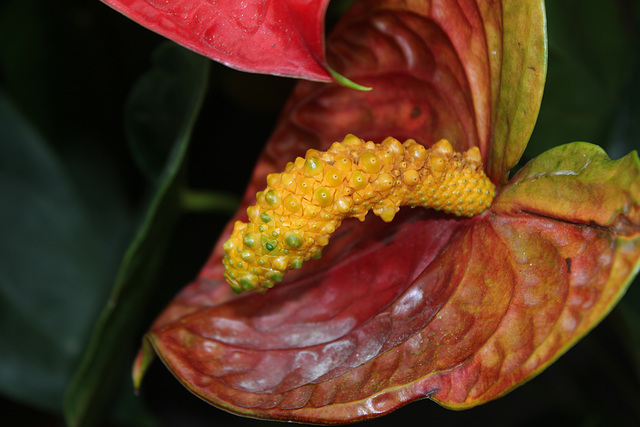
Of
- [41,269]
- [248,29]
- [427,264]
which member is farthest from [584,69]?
[41,269]

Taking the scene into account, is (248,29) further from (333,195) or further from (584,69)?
(584,69)

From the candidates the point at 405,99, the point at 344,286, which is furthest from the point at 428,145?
the point at 344,286

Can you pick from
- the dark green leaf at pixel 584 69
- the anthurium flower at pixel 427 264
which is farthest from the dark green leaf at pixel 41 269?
the dark green leaf at pixel 584 69

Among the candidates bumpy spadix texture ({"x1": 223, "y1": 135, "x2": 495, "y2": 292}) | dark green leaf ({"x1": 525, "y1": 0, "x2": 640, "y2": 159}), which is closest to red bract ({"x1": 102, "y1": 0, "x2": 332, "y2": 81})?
bumpy spadix texture ({"x1": 223, "y1": 135, "x2": 495, "y2": 292})

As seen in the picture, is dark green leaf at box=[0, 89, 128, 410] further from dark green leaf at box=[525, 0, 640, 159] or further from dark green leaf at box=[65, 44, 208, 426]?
dark green leaf at box=[525, 0, 640, 159]

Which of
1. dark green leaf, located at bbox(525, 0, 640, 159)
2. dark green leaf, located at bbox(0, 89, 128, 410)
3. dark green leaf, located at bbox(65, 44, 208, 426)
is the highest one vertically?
dark green leaf, located at bbox(525, 0, 640, 159)

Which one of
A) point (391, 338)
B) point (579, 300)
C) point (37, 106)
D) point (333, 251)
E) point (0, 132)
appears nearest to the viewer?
point (579, 300)

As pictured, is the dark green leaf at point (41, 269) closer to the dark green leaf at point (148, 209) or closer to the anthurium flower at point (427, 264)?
the dark green leaf at point (148, 209)

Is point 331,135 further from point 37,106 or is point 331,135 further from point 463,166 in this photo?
point 37,106
